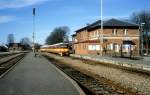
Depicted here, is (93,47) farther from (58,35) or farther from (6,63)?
(58,35)

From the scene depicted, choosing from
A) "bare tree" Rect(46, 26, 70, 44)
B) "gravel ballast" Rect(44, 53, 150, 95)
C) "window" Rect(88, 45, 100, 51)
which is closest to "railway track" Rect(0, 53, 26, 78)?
"gravel ballast" Rect(44, 53, 150, 95)

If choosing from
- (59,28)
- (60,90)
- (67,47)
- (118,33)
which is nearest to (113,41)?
(118,33)

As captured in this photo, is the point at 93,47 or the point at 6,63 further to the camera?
the point at 93,47

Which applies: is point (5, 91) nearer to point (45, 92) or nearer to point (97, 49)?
point (45, 92)

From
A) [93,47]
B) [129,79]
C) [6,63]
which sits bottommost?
[129,79]

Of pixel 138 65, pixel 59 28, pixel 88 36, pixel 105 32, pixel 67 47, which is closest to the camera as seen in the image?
pixel 138 65

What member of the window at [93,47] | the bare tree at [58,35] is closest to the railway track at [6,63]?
the window at [93,47]

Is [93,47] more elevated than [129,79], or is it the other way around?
[93,47]

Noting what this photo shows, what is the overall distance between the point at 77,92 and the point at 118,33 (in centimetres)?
7517

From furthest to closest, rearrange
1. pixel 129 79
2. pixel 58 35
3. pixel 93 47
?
1. pixel 58 35
2. pixel 93 47
3. pixel 129 79

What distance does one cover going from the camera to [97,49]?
8212cm

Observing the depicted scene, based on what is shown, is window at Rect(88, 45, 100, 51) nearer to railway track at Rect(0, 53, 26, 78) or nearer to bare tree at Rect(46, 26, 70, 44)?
railway track at Rect(0, 53, 26, 78)

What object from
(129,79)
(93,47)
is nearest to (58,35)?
(93,47)

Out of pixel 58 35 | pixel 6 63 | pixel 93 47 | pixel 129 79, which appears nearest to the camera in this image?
pixel 129 79
